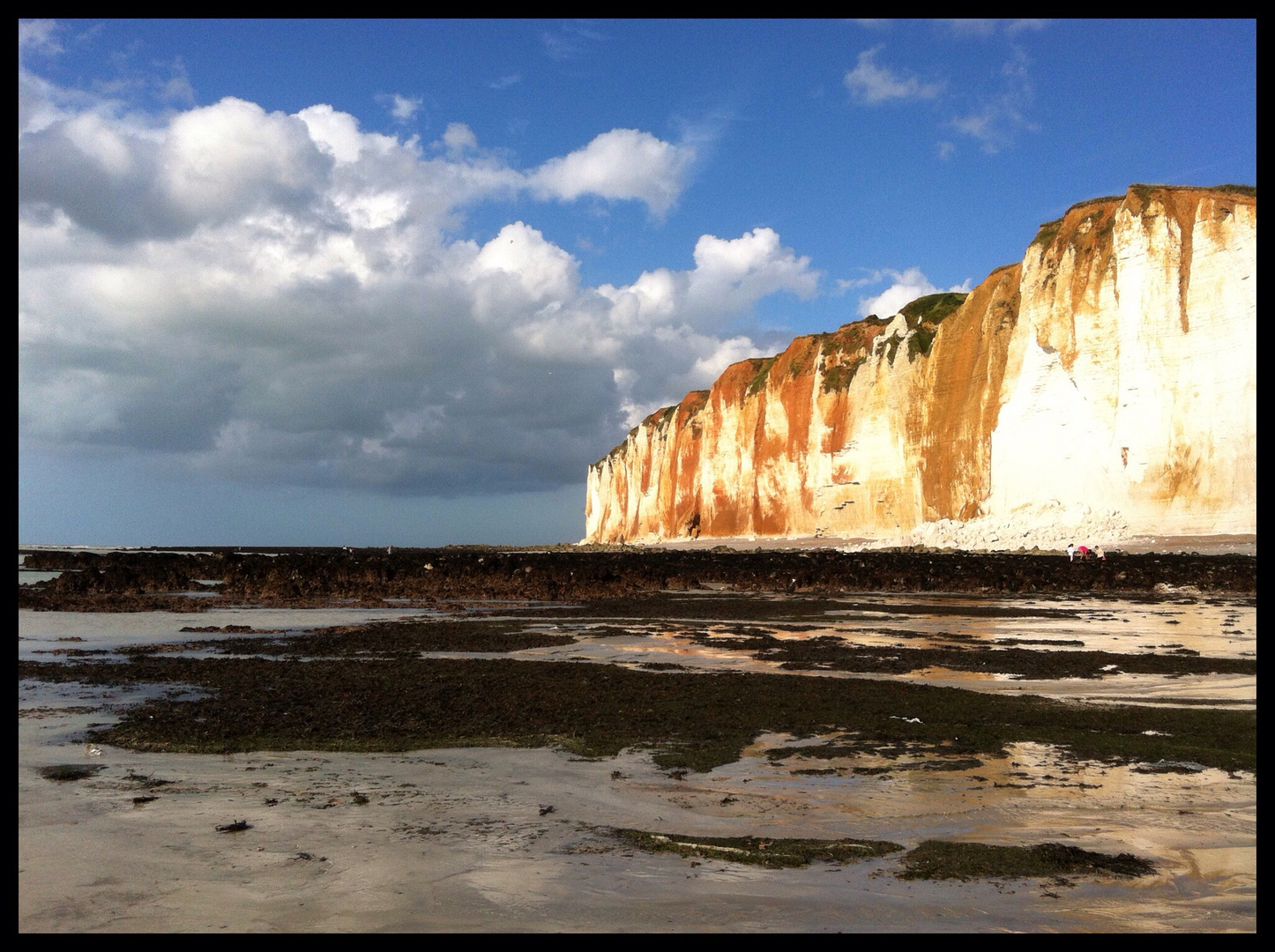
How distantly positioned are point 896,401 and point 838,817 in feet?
174

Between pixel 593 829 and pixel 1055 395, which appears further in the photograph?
pixel 1055 395

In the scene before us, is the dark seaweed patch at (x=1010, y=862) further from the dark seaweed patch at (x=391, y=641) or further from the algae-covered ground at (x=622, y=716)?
the dark seaweed patch at (x=391, y=641)

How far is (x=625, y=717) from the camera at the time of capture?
774cm

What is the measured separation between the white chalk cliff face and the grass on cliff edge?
17826 mm

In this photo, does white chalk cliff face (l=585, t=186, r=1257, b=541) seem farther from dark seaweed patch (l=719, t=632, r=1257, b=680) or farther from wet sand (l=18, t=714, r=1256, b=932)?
wet sand (l=18, t=714, r=1256, b=932)

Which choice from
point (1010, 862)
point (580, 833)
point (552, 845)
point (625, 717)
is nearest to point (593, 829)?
point (580, 833)

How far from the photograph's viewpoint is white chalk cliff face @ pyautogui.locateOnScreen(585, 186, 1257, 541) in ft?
112

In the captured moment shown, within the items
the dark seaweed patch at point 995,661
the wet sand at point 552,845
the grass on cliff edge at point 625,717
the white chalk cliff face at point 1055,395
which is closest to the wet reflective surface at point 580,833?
the wet sand at point 552,845

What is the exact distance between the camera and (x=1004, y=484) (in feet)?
145

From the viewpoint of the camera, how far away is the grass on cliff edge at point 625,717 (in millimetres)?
6629

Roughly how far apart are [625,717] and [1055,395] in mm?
39657

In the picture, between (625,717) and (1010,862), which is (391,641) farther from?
(1010,862)
